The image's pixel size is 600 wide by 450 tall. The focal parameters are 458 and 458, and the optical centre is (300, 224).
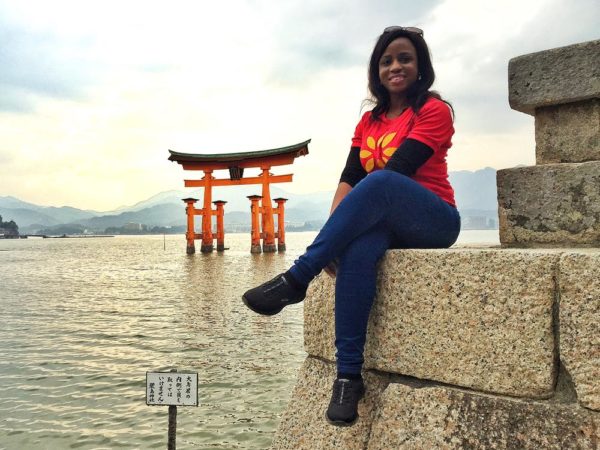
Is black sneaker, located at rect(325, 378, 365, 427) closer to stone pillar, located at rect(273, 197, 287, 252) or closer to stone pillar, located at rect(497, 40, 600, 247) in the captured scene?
stone pillar, located at rect(497, 40, 600, 247)

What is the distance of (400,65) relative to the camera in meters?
1.93

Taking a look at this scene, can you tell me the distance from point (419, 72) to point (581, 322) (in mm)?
1215

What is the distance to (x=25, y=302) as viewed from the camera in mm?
9711

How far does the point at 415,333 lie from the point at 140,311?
770 centimetres

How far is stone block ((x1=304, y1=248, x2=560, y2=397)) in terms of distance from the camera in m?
1.32

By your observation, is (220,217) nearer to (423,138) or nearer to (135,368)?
(135,368)

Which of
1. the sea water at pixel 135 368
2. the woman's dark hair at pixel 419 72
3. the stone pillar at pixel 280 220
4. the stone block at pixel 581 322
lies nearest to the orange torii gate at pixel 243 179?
the stone pillar at pixel 280 220

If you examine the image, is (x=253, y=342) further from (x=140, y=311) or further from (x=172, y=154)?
(x=172, y=154)

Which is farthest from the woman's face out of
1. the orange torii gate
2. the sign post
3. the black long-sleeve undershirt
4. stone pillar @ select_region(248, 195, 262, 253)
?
stone pillar @ select_region(248, 195, 262, 253)

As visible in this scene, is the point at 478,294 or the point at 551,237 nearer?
the point at 478,294

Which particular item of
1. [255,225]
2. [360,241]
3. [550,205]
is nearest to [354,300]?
[360,241]

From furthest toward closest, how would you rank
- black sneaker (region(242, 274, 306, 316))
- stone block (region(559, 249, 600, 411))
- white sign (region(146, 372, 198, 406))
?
1. white sign (region(146, 372, 198, 406))
2. black sneaker (region(242, 274, 306, 316))
3. stone block (region(559, 249, 600, 411))

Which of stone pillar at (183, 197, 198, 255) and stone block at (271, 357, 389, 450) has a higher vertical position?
stone pillar at (183, 197, 198, 255)

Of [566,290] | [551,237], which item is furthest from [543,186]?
[566,290]
